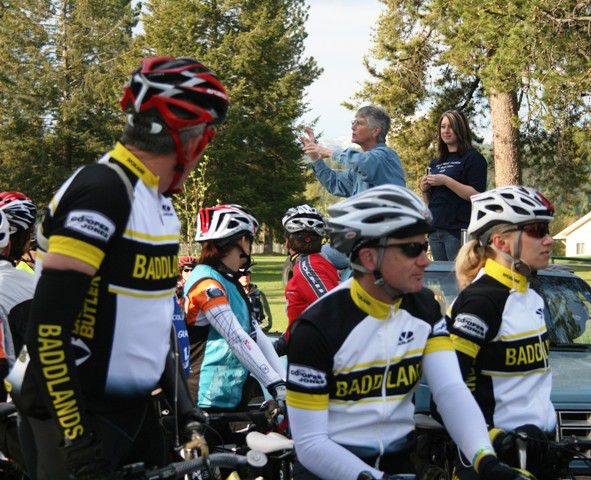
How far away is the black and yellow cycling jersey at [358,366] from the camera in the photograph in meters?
3.51

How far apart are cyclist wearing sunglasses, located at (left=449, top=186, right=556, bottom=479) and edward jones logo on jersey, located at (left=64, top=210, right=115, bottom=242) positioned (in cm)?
203

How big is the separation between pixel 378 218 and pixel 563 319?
4.65 metres

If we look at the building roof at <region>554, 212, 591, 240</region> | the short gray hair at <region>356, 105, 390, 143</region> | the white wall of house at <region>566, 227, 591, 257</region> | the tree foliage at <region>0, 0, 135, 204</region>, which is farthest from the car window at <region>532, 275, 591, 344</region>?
the white wall of house at <region>566, 227, 591, 257</region>

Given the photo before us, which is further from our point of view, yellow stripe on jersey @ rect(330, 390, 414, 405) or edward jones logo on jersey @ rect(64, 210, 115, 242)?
yellow stripe on jersey @ rect(330, 390, 414, 405)

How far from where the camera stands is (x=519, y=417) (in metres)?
4.62

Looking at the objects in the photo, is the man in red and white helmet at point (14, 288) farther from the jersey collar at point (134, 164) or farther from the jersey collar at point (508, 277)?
the jersey collar at point (508, 277)

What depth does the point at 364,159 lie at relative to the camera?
315 inches

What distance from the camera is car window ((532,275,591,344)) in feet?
25.6

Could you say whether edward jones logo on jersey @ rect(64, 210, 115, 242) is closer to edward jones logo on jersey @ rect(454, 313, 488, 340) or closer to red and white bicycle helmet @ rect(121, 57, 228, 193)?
red and white bicycle helmet @ rect(121, 57, 228, 193)

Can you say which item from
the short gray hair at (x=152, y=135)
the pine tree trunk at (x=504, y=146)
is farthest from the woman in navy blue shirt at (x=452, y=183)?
the pine tree trunk at (x=504, y=146)

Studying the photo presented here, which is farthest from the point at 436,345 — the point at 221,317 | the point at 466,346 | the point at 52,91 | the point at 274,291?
the point at 52,91

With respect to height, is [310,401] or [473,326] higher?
[473,326]

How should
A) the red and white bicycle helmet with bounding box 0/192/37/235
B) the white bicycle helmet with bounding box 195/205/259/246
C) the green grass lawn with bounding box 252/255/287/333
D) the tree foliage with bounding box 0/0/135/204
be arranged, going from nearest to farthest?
the white bicycle helmet with bounding box 195/205/259/246 < the red and white bicycle helmet with bounding box 0/192/37/235 < the green grass lawn with bounding box 252/255/287/333 < the tree foliage with bounding box 0/0/135/204

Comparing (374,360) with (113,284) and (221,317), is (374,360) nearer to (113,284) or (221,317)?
(113,284)
